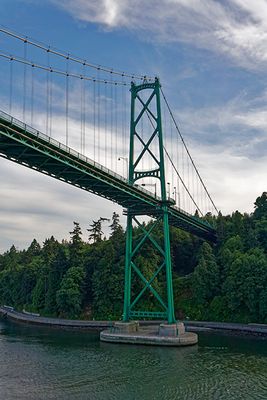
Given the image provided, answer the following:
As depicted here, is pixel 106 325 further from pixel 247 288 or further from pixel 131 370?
pixel 131 370

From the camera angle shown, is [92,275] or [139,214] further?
[92,275]

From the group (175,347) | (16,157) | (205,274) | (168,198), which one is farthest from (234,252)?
(16,157)

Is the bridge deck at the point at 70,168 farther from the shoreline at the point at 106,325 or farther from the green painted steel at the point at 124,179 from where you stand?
the shoreline at the point at 106,325

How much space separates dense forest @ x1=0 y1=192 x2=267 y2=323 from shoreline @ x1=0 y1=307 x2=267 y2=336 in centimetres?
248

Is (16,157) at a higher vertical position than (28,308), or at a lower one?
higher

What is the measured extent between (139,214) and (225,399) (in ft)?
104

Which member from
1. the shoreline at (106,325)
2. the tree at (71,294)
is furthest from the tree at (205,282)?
the tree at (71,294)

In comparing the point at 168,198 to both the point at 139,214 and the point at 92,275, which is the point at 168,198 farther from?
the point at 92,275

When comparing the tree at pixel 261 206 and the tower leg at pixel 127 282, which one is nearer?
the tower leg at pixel 127 282

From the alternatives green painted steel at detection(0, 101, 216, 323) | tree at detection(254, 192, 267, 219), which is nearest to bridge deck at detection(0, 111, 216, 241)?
green painted steel at detection(0, 101, 216, 323)

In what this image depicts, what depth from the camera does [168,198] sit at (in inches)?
2221

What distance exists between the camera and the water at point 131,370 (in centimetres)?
2942

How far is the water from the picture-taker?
96.5 feet

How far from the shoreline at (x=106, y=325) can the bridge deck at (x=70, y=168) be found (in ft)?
52.1
